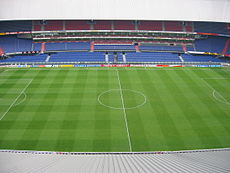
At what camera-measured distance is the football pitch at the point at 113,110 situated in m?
25.3

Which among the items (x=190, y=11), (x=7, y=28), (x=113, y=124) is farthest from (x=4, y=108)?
(x=190, y=11)

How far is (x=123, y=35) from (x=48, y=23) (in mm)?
16806

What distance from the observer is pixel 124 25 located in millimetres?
57250

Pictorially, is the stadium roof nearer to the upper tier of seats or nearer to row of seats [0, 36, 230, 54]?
the upper tier of seats

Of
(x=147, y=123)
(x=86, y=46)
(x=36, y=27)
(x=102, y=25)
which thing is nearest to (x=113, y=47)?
(x=102, y=25)

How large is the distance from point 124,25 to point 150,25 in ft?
19.2

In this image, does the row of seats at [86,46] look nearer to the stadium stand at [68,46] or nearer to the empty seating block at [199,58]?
the stadium stand at [68,46]

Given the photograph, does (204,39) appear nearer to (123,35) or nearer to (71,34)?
(123,35)

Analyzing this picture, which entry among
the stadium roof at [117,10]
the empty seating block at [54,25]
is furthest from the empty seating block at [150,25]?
the empty seating block at [54,25]

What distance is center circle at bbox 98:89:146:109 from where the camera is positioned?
108ft

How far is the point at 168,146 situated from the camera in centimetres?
2470

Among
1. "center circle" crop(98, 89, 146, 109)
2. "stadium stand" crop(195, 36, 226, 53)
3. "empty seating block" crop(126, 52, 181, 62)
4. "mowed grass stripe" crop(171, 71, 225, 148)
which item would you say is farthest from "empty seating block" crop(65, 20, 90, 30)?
"stadium stand" crop(195, 36, 226, 53)

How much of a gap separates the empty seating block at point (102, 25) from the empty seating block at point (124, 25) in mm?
1356

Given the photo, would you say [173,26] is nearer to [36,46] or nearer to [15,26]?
[36,46]
